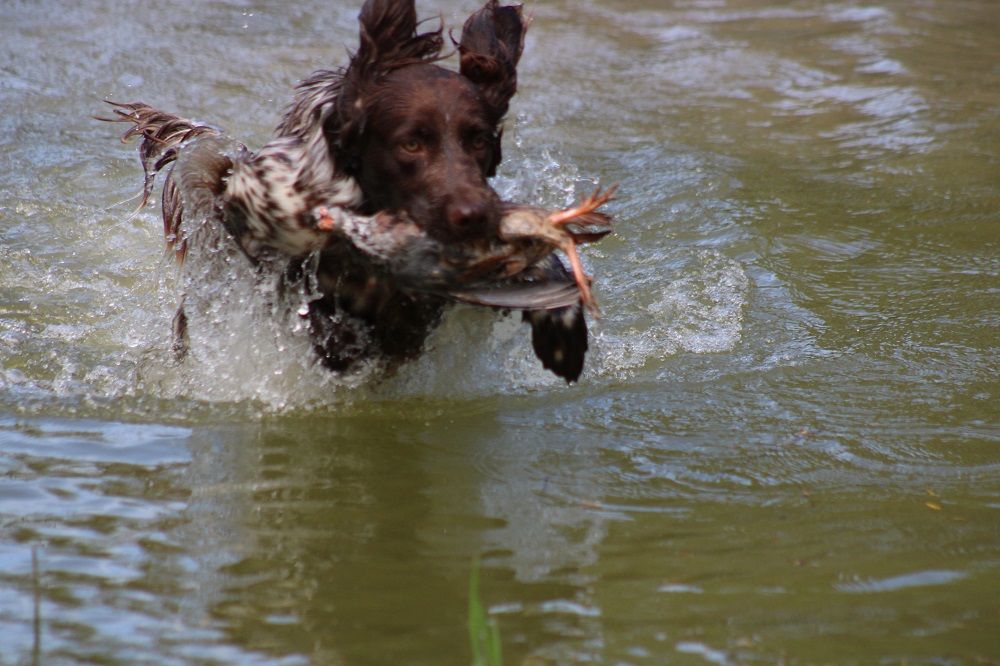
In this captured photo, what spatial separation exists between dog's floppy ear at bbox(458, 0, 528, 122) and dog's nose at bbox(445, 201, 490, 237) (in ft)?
2.27

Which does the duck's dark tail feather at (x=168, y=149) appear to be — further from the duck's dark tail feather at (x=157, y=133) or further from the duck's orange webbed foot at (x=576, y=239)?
the duck's orange webbed foot at (x=576, y=239)

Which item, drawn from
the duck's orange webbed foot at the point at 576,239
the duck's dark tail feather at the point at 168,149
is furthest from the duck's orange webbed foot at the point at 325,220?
the duck's dark tail feather at the point at 168,149

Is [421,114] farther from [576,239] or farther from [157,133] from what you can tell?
[157,133]

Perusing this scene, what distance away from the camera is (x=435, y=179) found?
4023 millimetres

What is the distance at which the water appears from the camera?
118 inches

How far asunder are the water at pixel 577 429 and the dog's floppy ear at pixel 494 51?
0.93 meters

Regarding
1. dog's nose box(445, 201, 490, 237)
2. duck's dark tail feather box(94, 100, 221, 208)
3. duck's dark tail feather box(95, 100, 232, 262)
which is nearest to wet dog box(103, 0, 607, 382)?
dog's nose box(445, 201, 490, 237)

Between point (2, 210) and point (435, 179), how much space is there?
4025 mm

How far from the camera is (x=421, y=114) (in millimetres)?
4156

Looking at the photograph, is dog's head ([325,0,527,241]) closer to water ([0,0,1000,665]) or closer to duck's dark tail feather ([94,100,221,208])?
water ([0,0,1000,665])

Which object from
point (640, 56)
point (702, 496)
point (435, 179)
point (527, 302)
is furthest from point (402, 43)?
point (640, 56)

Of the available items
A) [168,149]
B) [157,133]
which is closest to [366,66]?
[168,149]

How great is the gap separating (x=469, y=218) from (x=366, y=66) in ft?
2.90

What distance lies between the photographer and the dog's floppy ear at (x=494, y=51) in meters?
4.43
